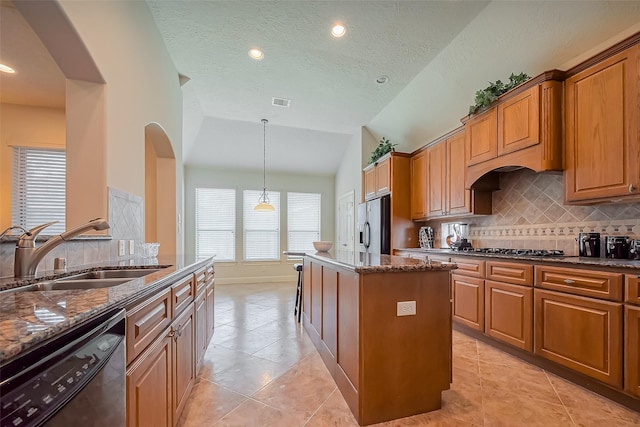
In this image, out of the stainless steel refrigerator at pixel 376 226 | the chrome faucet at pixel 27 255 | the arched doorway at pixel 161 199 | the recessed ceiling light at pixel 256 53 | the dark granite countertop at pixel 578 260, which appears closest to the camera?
the chrome faucet at pixel 27 255

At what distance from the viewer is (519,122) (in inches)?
108

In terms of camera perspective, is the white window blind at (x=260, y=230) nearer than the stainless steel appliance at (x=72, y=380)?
No

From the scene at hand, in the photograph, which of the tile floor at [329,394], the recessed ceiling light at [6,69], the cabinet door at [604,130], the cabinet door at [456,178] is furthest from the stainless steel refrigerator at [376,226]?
the recessed ceiling light at [6,69]

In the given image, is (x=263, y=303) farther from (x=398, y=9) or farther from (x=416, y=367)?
(x=398, y=9)

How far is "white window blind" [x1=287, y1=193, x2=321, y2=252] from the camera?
23.1 feet

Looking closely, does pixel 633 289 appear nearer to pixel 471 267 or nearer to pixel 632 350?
pixel 632 350

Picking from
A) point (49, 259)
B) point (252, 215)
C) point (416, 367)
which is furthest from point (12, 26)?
point (252, 215)

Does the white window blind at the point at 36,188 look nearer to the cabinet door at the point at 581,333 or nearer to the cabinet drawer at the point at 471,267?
the cabinet drawer at the point at 471,267

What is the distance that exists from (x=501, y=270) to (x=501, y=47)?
2.30 meters

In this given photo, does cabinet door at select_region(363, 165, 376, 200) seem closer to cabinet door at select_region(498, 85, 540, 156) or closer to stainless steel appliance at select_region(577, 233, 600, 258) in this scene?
cabinet door at select_region(498, 85, 540, 156)

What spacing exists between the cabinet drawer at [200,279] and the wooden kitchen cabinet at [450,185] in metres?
3.17

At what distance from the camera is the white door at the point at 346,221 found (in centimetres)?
629

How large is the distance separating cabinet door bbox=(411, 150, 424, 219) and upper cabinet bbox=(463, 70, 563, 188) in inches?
41.0

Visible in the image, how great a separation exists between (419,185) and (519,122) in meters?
1.90
